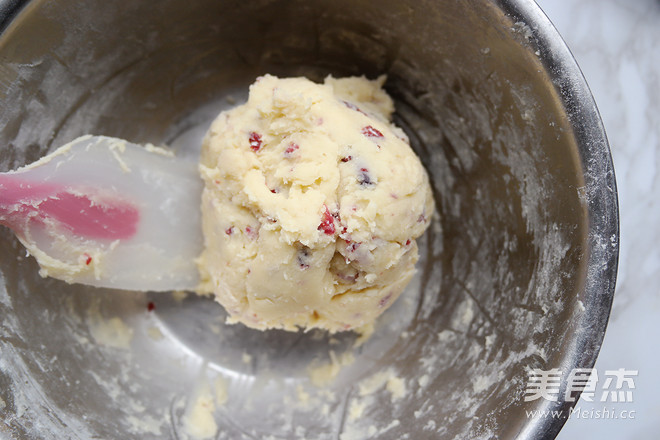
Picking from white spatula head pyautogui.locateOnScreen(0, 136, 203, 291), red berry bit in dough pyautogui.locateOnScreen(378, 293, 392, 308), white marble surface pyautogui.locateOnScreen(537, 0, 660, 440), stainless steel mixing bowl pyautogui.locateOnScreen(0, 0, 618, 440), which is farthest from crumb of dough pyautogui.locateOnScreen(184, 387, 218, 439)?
white marble surface pyautogui.locateOnScreen(537, 0, 660, 440)

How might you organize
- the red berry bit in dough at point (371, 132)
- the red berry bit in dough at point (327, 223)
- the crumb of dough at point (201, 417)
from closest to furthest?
1. the red berry bit in dough at point (327, 223)
2. the red berry bit in dough at point (371, 132)
3. the crumb of dough at point (201, 417)

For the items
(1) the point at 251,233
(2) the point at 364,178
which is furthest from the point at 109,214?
(2) the point at 364,178

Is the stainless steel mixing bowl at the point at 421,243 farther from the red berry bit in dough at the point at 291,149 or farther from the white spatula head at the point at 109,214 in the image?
the red berry bit in dough at the point at 291,149

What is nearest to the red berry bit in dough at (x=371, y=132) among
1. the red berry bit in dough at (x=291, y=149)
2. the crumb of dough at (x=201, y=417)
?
the red berry bit in dough at (x=291, y=149)

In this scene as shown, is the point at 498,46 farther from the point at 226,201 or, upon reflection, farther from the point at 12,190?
the point at 12,190

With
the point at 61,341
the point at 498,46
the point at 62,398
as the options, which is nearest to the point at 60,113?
the point at 61,341

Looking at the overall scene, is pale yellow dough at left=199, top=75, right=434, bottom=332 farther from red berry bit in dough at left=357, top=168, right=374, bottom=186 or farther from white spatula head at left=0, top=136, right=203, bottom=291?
white spatula head at left=0, top=136, right=203, bottom=291

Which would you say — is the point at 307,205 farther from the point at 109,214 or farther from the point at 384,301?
the point at 109,214
